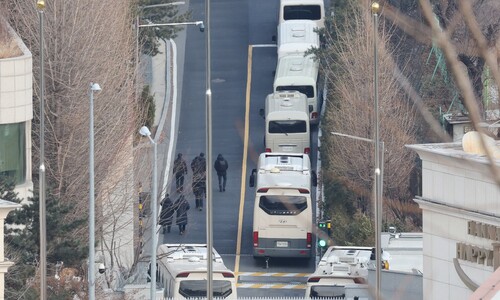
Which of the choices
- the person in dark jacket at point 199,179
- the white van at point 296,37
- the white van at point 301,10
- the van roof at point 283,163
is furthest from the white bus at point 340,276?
the white van at point 301,10

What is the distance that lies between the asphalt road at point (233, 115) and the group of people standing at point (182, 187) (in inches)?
14.0

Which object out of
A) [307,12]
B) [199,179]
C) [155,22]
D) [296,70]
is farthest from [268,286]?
[307,12]

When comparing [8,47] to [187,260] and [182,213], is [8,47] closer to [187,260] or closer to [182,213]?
[187,260]

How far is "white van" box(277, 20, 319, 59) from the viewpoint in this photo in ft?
206

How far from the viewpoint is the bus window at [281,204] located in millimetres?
45844

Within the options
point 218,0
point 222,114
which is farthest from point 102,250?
point 218,0

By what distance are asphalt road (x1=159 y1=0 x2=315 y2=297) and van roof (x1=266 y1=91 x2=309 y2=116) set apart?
2446 millimetres

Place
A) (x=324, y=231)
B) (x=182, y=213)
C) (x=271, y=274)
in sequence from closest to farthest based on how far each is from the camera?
(x=271, y=274) → (x=324, y=231) → (x=182, y=213)

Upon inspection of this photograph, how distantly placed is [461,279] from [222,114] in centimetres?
3651

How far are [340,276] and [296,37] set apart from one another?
1080 inches

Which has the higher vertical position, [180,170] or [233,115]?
[233,115]

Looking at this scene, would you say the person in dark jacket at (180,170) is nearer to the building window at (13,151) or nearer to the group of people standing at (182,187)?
the group of people standing at (182,187)

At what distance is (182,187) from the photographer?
5141 centimetres

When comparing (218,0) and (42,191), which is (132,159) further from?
(218,0)
